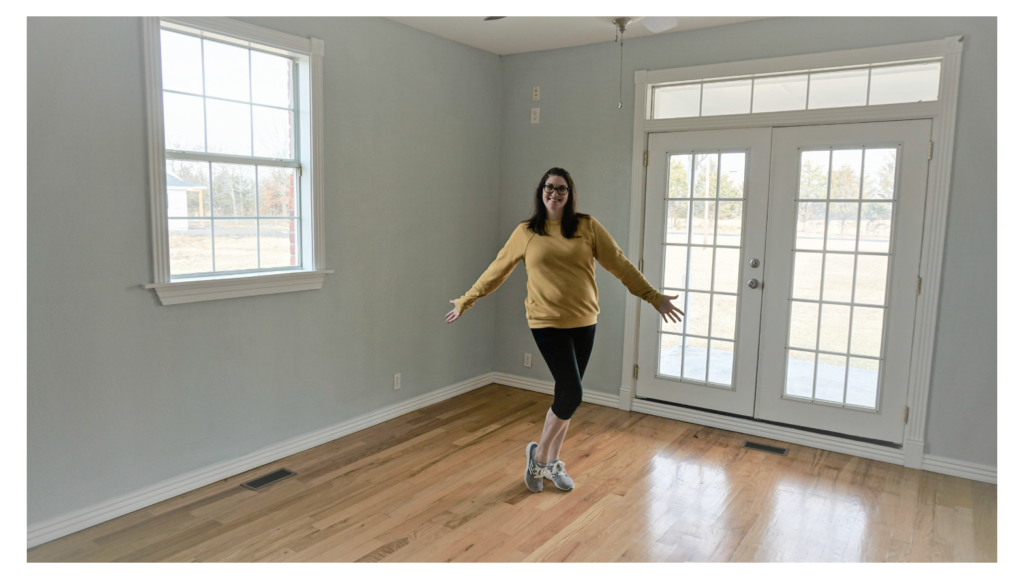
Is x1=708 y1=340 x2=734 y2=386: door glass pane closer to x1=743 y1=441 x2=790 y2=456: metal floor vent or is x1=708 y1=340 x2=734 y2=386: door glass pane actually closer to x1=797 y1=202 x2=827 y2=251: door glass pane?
x1=743 y1=441 x2=790 y2=456: metal floor vent

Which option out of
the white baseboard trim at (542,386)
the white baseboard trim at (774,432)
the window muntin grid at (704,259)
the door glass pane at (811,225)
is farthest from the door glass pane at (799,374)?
the white baseboard trim at (542,386)

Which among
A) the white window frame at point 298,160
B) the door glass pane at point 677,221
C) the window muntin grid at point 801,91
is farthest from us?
the door glass pane at point 677,221

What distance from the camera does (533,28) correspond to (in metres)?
4.28

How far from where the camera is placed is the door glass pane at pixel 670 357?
4.50 m

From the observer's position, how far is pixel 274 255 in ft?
11.8

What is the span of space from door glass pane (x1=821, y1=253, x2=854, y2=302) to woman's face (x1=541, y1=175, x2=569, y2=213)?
183 centimetres

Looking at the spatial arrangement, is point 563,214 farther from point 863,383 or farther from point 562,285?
point 863,383

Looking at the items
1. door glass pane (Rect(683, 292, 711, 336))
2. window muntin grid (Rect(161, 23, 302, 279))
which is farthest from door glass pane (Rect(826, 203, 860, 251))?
window muntin grid (Rect(161, 23, 302, 279))

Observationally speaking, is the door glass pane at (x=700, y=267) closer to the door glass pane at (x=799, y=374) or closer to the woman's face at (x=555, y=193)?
the door glass pane at (x=799, y=374)

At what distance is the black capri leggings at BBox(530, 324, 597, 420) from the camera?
10.2 feet

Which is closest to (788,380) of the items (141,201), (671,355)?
(671,355)

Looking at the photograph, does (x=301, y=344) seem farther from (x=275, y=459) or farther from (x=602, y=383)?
(x=602, y=383)

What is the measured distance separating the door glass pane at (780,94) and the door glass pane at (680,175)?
1.70 feet

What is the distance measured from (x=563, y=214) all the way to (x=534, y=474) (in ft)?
4.36
